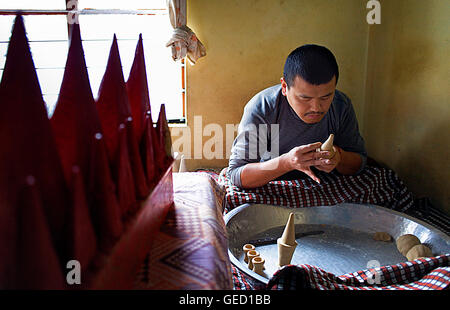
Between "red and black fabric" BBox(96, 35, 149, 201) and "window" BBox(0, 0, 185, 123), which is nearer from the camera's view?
"red and black fabric" BBox(96, 35, 149, 201)

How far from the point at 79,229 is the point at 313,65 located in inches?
54.5

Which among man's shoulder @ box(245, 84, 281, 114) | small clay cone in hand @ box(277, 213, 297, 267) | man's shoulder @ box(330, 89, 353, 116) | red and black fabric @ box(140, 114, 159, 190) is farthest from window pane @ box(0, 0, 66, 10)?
small clay cone in hand @ box(277, 213, 297, 267)

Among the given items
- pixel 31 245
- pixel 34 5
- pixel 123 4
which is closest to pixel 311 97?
pixel 31 245

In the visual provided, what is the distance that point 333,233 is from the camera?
5.20 ft

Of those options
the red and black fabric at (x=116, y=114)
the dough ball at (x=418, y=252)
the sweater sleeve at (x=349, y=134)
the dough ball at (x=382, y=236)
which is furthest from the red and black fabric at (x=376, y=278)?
the sweater sleeve at (x=349, y=134)

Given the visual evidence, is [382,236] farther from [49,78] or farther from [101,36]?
[49,78]

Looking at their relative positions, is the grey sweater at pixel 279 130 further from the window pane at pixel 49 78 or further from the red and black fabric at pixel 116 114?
the window pane at pixel 49 78

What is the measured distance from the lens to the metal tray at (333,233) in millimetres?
1344

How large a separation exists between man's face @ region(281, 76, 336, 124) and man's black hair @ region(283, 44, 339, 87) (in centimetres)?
2

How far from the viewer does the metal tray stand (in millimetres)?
1344

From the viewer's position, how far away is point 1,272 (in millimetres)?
408

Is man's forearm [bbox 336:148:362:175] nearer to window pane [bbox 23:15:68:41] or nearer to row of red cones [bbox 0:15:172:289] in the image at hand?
row of red cones [bbox 0:15:172:289]

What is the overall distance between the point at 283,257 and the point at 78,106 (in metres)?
0.88
